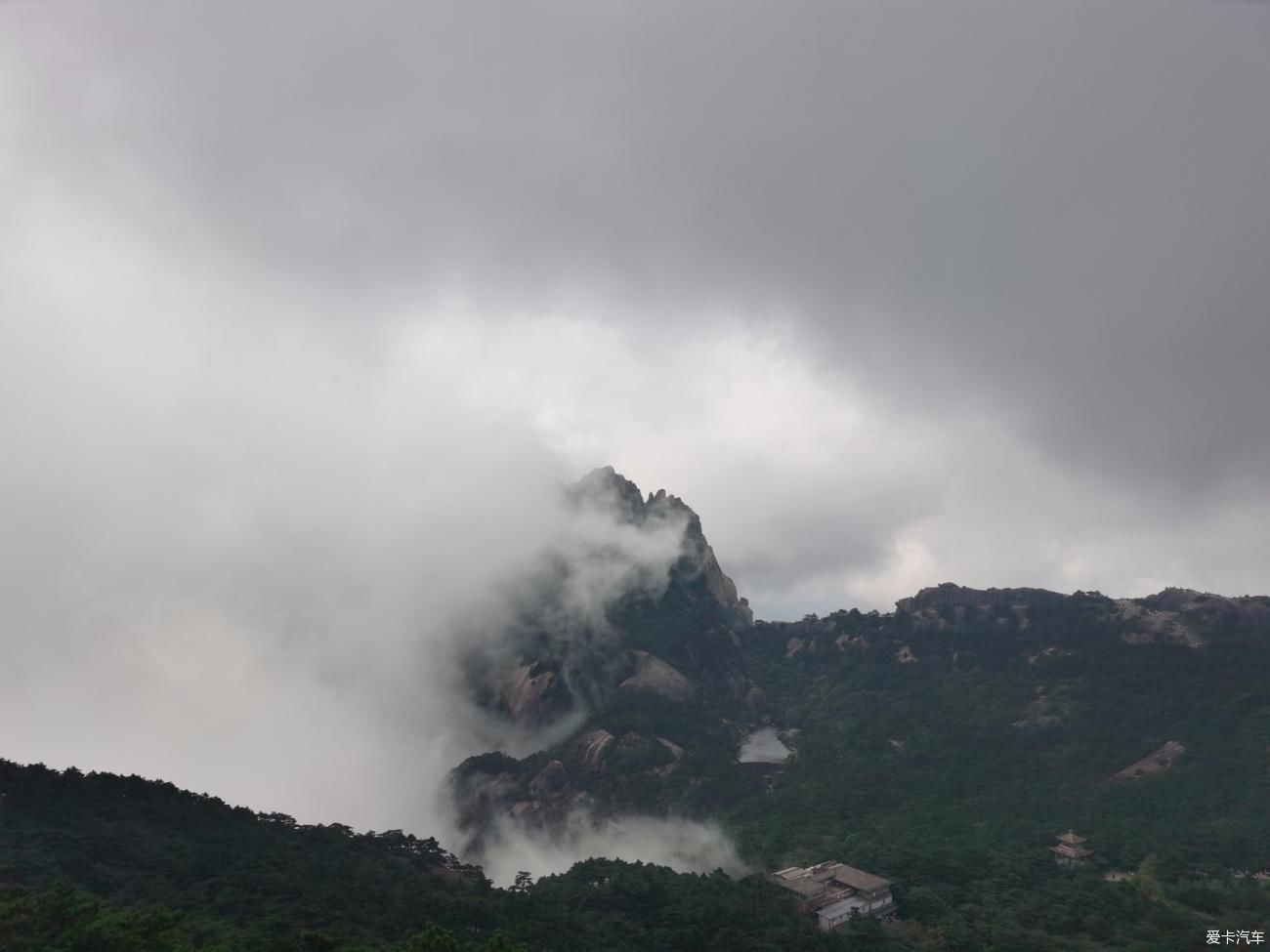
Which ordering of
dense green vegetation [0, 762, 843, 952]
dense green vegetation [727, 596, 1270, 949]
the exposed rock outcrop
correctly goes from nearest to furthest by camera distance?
dense green vegetation [0, 762, 843, 952] < dense green vegetation [727, 596, 1270, 949] < the exposed rock outcrop

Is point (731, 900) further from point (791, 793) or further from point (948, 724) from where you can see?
point (948, 724)

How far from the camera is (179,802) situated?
317 feet

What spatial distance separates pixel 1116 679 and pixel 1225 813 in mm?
61542

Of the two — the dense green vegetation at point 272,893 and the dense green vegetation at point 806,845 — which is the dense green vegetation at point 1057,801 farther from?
the dense green vegetation at point 272,893

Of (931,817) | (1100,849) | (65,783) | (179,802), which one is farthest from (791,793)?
(65,783)

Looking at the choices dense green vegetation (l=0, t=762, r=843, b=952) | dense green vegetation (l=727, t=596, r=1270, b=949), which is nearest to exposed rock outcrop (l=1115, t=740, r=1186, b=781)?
dense green vegetation (l=727, t=596, r=1270, b=949)

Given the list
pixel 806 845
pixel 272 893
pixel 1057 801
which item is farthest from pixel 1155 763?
pixel 272 893

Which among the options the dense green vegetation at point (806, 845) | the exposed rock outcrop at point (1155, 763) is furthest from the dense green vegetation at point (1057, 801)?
the exposed rock outcrop at point (1155, 763)

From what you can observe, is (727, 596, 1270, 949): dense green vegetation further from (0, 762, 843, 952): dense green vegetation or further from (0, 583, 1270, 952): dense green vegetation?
(0, 762, 843, 952): dense green vegetation

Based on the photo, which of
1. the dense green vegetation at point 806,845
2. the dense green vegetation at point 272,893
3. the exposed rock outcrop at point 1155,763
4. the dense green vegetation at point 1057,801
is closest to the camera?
the dense green vegetation at point 272,893

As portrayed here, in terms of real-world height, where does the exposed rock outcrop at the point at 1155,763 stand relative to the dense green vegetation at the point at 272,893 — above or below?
above

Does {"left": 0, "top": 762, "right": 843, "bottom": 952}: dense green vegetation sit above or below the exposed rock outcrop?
below

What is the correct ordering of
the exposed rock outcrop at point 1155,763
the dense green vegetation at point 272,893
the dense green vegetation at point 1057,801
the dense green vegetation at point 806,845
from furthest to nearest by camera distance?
the exposed rock outcrop at point 1155,763, the dense green vegetation at point 1057,801, the dense green vegetation at point 806,845, the dense green vegetation at point 272,893

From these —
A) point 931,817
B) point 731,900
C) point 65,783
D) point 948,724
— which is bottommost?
point 731,900
